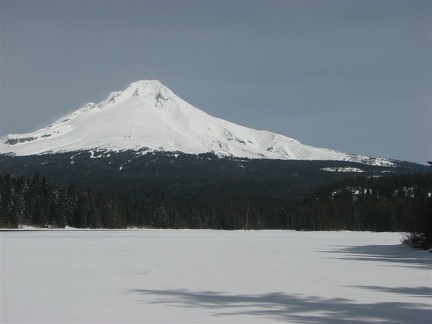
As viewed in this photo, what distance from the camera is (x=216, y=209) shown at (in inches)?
5704

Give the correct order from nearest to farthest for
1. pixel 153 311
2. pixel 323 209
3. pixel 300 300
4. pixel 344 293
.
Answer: pixel 153 311 < pixel 300 300 < pixel 344 293 < pixel 323 209

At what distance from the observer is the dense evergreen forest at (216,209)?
91438mm

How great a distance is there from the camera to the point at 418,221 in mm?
35531

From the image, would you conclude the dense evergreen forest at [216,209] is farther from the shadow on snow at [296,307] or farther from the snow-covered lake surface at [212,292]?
the shadow on snow at [296,307]

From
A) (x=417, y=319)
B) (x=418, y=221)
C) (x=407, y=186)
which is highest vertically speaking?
(x=407, y=186)

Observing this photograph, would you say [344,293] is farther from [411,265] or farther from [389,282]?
[411,265]

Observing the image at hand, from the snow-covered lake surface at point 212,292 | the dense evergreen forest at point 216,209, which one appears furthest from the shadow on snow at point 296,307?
the dense evergreen forest at point 216,209

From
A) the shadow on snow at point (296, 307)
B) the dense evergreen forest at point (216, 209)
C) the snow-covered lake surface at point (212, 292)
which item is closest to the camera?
the shadow on snow at point (296, 307)

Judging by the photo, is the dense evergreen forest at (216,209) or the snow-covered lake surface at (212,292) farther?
the dense evergreen forest at (216,209)

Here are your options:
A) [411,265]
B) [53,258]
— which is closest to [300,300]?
[411,265]

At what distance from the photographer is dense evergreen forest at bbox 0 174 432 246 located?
91438 millimetres

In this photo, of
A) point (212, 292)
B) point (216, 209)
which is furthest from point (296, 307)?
point (216, 209)

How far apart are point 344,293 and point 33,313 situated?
838 cm

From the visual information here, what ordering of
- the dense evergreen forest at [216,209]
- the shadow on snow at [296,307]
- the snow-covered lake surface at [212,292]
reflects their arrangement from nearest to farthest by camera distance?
the shadow on snow at [296,307] < the snow-covered lake surface at [212,292] < the dense evergreen forest at [216,209]
